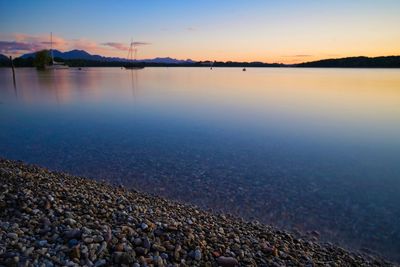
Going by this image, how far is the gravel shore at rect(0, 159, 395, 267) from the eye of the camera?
475 centimetres

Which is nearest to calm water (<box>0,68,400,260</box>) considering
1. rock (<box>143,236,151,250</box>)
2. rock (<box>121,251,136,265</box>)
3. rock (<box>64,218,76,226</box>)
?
rock (<box>143,236,151,250</box>)

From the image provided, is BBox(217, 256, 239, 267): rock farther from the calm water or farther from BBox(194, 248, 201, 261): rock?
the calm water

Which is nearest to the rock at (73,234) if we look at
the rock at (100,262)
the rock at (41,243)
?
the rock at (41,243)

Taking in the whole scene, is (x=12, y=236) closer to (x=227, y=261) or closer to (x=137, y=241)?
(x=137, y=241)

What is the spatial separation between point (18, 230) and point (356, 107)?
1378 inches

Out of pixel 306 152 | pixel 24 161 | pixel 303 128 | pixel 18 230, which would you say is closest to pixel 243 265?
pixel 18 230

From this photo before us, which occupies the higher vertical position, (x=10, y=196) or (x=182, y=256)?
(x=10, y=196)

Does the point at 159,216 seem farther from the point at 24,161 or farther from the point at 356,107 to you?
the point at 356,107

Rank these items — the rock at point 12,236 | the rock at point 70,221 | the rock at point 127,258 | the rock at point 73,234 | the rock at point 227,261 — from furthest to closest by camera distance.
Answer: the rock at point 70,221
the rock at point 227,261
the rock at point 73,234
the rock at point 12,236
the rock at point 127,258

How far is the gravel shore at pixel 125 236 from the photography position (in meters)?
4.75

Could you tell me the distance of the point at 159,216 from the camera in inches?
289

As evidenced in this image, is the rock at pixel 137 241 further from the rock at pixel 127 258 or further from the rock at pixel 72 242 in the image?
the rock at pixel 72 242

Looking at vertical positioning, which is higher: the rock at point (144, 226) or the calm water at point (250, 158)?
the rock at point (144, 226)

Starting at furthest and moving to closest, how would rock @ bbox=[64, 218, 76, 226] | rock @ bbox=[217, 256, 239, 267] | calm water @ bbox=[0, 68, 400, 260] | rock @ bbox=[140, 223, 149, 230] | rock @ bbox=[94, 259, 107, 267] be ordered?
calm water @ bbox=[0, 68, 400, 260], rock @ bbox=[140, 223, 149, 230], rock @ bbox=[64, 218, 76, 226], rock @ bbox=[217, 256, 239, 267], rock @ bbox=[94, 259, 107, 267]
